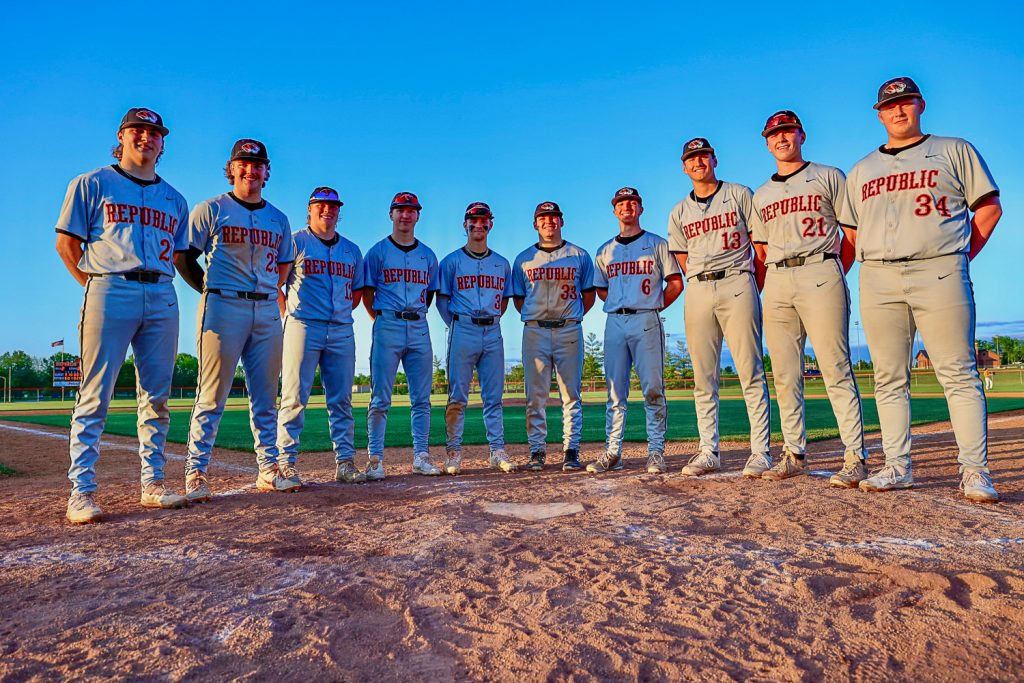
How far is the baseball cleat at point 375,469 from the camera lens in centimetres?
504

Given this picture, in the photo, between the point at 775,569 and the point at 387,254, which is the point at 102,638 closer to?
the point at 775,569

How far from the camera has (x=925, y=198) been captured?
12.8ft

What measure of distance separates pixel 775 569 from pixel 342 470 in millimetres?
3509

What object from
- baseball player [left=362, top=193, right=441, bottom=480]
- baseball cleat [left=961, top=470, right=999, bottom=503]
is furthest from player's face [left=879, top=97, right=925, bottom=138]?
baseball player [left=362, top=193, right=441, bottom=480]

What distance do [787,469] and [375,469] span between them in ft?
10.4

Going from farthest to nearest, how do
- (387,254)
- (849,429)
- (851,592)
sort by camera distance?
(387,254) < (849,429) < (851,592)

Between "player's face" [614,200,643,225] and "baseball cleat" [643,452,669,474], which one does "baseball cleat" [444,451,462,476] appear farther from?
"player's face" [614,200,643,225]

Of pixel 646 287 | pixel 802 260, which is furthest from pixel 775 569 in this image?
pixel 646 287

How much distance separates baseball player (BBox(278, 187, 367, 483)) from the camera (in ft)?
16.3

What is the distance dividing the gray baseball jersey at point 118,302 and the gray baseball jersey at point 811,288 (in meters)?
4.19

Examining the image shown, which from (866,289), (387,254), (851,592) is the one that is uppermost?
(387,254)

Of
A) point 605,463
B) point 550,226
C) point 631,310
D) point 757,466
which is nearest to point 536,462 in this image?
point 605,463

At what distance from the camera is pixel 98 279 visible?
3756 millimetres

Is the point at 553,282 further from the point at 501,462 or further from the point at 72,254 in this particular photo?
the point at 72,254
